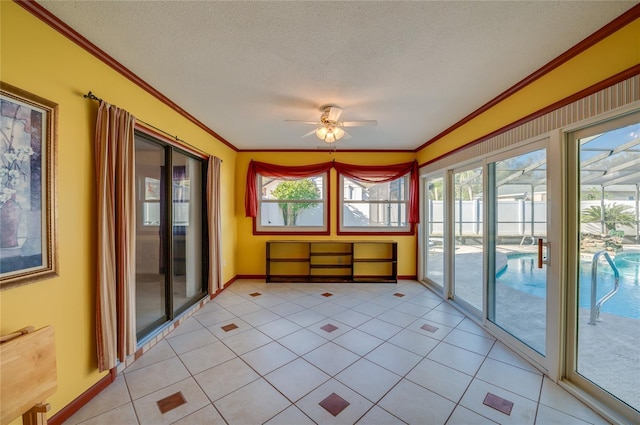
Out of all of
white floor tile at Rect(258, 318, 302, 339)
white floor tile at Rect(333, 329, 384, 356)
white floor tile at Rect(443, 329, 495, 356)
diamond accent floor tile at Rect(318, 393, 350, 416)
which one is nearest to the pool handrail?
white floor tile at Rect(443, 329, 495, 356)

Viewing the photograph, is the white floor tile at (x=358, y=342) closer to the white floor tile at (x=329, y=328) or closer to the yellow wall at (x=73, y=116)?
the white floor tile at (x=329, y=328)

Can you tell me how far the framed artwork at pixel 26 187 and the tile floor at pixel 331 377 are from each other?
1116 millimetres

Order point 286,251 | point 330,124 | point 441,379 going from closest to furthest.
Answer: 1. point 441,379
2. point 330,124
3. point 286,251

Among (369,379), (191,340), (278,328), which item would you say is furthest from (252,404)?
(191,340)

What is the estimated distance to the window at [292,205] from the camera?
15.9ft

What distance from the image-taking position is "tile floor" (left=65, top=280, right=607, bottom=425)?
5.39 ft

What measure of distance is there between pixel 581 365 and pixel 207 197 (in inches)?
172

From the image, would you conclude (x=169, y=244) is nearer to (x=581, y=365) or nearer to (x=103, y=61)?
(x=103, y=61)

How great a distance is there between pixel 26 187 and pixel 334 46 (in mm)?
2132

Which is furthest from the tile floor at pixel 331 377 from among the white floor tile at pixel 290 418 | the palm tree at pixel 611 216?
the palm tree at pixel 611 216

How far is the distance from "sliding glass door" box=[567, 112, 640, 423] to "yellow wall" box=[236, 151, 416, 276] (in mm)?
2907

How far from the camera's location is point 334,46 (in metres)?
1.77

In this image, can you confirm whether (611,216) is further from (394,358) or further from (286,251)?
(286,251)

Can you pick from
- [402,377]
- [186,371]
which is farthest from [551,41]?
[186,371]
